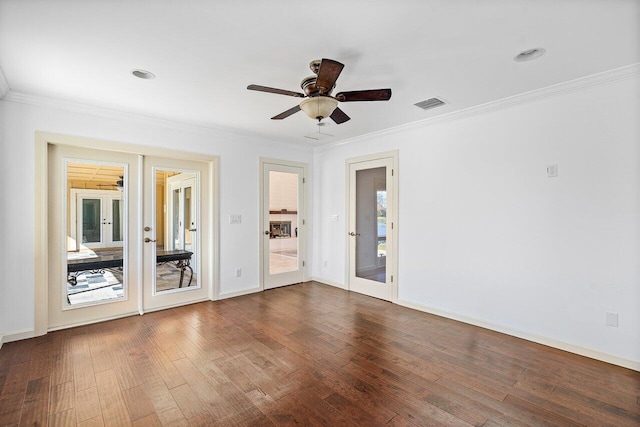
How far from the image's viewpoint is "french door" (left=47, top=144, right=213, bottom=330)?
3.54m

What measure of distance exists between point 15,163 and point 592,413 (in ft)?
18.0

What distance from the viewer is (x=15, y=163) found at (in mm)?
3170

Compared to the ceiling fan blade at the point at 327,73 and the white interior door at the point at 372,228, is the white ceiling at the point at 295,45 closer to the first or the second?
the ceiling fan blade at the point at 327,73

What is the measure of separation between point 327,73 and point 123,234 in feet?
11.1

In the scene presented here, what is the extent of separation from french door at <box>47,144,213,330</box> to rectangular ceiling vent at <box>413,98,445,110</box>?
316 centimetres

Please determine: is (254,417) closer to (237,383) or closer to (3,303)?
(237,383)

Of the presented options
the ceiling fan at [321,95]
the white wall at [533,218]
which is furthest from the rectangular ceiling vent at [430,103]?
the ceiling fan at [321,95]

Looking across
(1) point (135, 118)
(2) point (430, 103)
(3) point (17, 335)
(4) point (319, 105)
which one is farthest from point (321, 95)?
(3) point (17, 335)

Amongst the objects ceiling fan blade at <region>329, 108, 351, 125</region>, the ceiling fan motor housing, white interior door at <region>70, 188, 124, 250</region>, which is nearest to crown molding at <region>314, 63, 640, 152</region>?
ceiling fan blade at <region>329, 108, 351, 125</region>

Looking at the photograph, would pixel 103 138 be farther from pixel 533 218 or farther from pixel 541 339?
pixel 541 339

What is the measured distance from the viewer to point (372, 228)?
4949 millimetres

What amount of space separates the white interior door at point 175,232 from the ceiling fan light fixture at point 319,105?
2.61m

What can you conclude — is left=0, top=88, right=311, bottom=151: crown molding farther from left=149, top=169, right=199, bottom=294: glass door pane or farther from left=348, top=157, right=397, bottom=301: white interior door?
left=348, top=157, right=397, bottom=301: white interior door

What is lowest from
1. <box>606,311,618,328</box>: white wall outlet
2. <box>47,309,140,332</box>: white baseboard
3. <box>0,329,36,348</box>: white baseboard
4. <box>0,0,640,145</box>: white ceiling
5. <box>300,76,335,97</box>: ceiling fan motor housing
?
<box>47,309,140,332</box>: white baseboard
